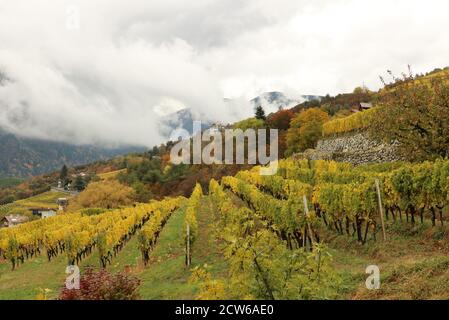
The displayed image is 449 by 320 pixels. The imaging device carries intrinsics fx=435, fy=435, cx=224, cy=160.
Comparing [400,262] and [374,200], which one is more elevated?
[374,200]

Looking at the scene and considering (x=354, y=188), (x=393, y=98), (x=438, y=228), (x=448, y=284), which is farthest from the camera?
(x=393, y=98)

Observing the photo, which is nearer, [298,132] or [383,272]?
[383,272]

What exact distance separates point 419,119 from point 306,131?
146ft

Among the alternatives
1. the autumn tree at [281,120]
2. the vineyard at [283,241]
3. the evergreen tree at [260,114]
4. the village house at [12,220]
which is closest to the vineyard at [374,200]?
the vineyard at [283,241]

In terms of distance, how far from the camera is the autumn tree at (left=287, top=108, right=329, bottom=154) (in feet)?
221

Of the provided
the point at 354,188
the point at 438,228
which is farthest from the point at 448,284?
the point at 354,188

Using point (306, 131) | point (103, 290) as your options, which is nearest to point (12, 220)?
point (306, 131)

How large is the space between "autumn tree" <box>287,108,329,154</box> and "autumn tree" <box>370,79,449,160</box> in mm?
41940

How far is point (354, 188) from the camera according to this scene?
18688mm

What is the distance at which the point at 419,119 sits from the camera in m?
23.3

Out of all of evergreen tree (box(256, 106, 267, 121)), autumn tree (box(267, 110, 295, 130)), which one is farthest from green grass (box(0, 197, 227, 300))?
evergreen tree (box(256, 106, 267, 121))

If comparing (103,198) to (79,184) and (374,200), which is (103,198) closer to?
(374,200)
